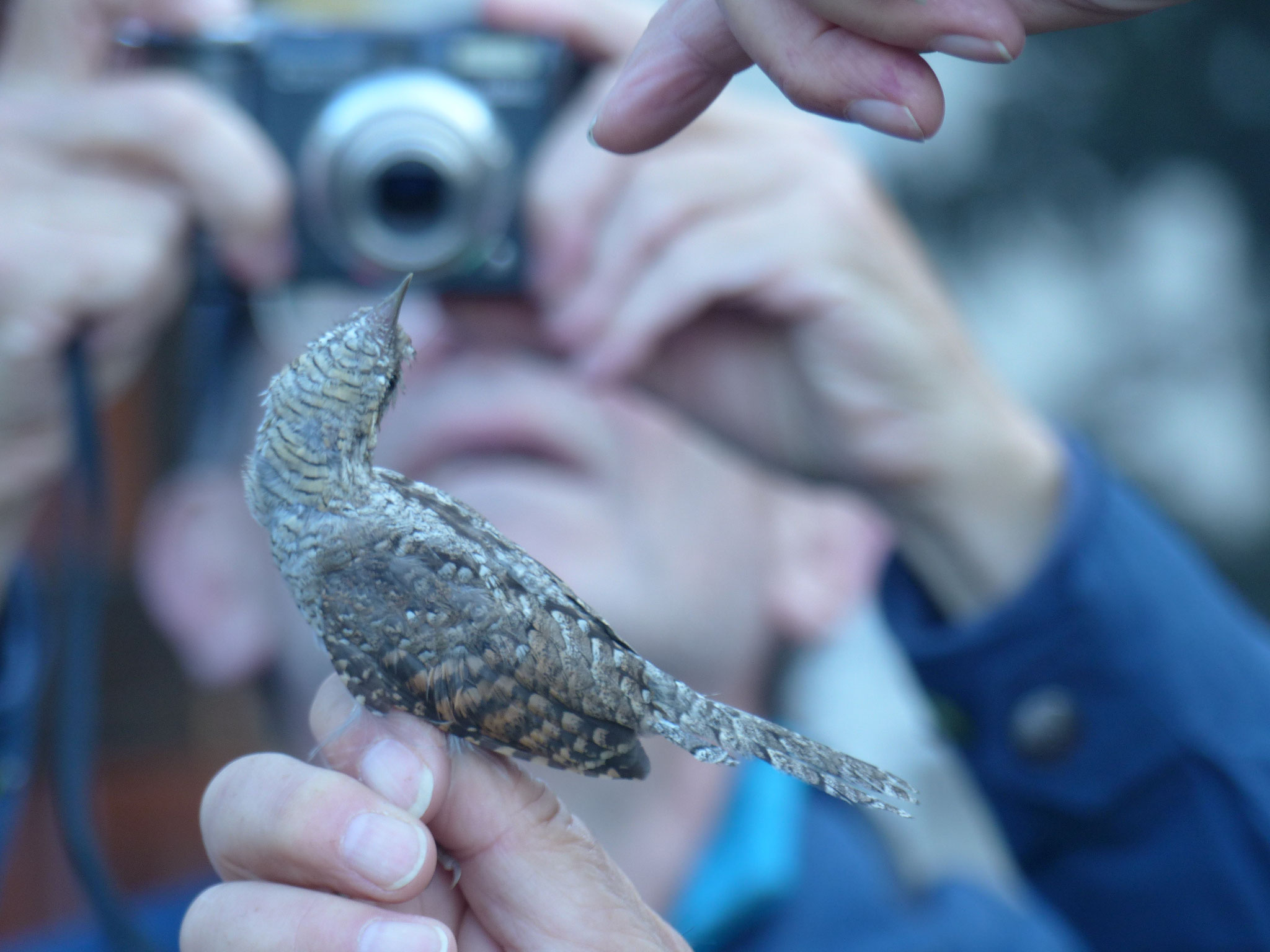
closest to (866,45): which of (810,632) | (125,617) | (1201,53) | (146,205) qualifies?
(146,205)

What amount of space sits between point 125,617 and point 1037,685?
122 inches

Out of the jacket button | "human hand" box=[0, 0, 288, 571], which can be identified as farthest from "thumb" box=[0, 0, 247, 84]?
the jacket button

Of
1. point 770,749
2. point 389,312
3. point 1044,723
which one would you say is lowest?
point 1044,723

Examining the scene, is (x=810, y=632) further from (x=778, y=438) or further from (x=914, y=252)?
(x=914, y=252)

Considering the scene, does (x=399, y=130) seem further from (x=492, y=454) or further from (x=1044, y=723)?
(x=1044, y=723)

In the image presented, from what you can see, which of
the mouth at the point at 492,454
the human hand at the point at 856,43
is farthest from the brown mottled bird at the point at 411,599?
the mouth at the point at 492,454

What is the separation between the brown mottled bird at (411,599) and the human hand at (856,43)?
308 mm

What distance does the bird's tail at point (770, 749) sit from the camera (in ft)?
2.60

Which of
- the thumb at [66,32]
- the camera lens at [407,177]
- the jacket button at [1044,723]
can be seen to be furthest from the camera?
the thumb at [66,32]

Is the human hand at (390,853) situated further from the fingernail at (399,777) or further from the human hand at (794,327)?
the human hand at (794,327)

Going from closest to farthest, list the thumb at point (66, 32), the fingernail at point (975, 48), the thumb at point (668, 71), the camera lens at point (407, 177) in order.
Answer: the fingernail at point (975, 48)
the thumb at point (668, 71)
the camera lens at point (407, 177)
the thumb at point (66, 32)

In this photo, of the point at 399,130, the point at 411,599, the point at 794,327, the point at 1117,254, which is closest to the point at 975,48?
the point at 411,599

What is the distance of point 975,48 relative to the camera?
0.60 m

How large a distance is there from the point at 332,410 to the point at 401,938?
0.44m
